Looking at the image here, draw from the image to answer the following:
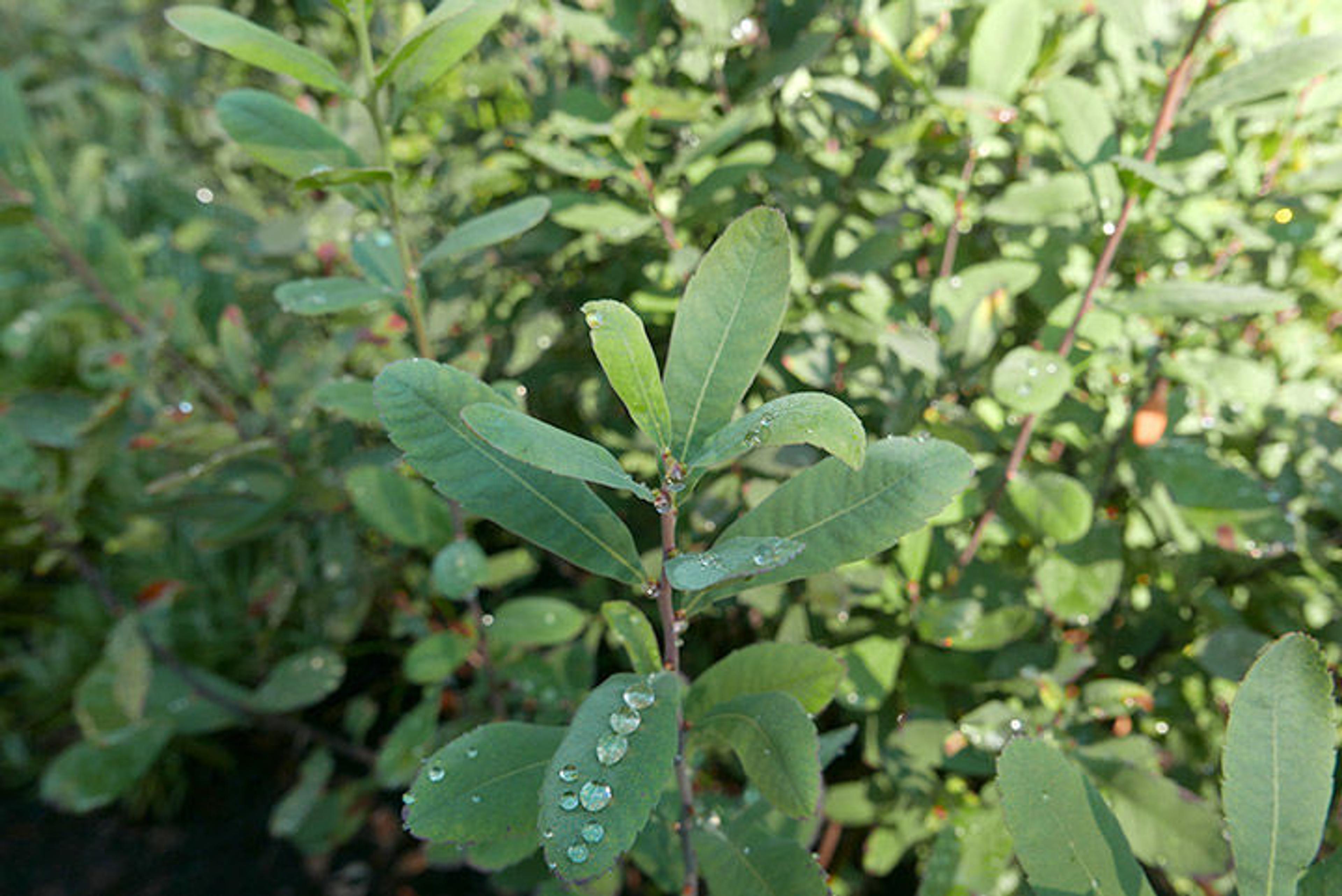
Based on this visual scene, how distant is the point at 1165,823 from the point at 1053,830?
1.55 feet

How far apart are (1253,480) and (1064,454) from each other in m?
0.37

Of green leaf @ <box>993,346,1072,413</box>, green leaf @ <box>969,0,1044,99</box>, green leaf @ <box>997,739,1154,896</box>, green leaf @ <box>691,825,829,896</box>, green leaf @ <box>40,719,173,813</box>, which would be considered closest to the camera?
green leaf @ <box>997,739,1154,896</box>

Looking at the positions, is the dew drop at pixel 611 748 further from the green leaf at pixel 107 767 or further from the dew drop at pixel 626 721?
the green leaf at pixel 107 767

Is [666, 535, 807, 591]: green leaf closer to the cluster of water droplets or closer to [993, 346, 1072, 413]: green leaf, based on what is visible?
the cluster of water droplets

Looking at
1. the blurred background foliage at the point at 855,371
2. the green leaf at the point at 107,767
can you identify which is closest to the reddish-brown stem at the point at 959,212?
the blurred background foliage at the point at 855,371

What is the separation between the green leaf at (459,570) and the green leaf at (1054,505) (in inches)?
28.5

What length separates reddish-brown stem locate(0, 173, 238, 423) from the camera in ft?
5.32

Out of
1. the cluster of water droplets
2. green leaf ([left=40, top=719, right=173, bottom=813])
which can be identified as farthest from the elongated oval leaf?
green leaf ([left=40, top=719, right=173, bottom=813])

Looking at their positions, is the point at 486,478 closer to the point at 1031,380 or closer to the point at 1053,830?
the point at 1053,830

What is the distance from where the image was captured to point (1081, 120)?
3.57ft

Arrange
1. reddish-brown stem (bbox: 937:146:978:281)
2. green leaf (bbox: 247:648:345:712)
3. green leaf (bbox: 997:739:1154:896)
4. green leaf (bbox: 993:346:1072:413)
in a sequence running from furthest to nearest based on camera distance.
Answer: green leaf (bbox: 247:648:345:712)
reddish-brown stem (bbox: 937:146:978:281)
green leaf (bbox: 993:346:1072:413)
green leaf (bbox: 997:739:1154:896)

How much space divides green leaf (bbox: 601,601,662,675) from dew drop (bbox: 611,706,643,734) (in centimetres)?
9

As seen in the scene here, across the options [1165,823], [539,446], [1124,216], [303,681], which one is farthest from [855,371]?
[303,681]

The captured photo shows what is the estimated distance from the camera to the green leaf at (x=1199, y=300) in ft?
3.20
